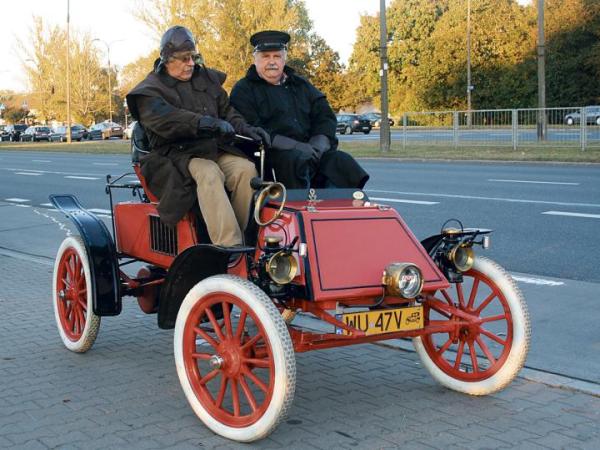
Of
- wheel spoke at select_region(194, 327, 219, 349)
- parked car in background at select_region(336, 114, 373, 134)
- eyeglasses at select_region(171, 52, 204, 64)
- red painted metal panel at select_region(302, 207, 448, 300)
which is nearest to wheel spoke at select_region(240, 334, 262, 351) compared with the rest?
wheel spoke at select_region(194, 327, 219, 349)

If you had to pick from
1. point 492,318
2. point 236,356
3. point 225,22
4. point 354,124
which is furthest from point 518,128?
point 354,124

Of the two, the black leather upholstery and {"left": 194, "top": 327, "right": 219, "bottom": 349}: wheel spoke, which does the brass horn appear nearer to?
{"left": 194, "top": 327, "right": 219, "bottom": 349}: wheel spoke

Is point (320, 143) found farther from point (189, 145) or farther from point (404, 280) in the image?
point (404, 280)

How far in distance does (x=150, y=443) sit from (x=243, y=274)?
100cm

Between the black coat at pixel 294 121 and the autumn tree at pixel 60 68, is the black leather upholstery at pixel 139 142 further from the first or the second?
the autumn tree at pixel 60 68

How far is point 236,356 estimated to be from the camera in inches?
161

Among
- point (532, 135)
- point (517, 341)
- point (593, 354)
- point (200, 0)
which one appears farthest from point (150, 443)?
point (200, 0)

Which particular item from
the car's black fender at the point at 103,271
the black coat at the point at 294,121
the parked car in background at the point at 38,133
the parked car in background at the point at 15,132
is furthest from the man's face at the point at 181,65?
the parked car in background at the point at 15,132

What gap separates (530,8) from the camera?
66.9 metres

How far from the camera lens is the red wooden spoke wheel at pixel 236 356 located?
149 inches

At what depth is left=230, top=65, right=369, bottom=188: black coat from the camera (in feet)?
16.3

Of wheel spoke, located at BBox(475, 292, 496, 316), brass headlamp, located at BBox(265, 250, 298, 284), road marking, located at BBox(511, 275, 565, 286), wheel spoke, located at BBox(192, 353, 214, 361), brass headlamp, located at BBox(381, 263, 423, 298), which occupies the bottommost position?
road marking, located at BBox(511, 275, 565, 286)

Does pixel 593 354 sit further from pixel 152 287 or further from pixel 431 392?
pixel 152 287

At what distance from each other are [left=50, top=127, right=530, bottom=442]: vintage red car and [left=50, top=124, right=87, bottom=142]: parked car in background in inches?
2553
